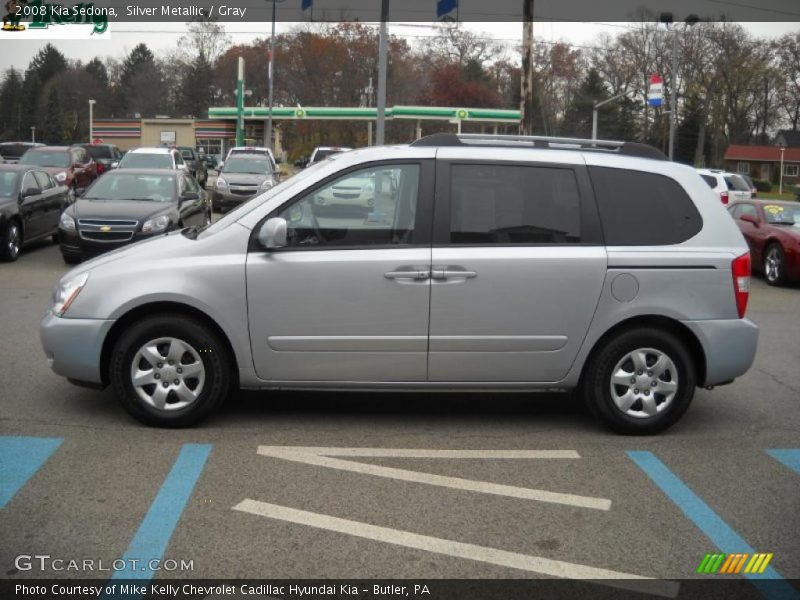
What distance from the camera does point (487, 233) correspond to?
5938 mm

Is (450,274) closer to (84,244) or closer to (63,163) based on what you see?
(84,244)

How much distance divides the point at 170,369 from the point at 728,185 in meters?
28.2

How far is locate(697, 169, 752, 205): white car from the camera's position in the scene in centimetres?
2724

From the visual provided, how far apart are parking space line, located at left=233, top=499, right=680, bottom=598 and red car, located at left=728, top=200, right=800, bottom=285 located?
38.9ft

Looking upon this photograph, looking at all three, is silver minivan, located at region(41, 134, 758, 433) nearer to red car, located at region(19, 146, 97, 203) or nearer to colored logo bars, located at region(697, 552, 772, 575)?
colored logo bars, located at region(697, 552, 772, 575)

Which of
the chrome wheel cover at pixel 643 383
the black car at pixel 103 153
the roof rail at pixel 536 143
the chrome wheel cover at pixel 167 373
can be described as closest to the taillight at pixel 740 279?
the chrome wheel cover at pixel 643 383

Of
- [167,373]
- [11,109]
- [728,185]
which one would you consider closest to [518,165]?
[167,373]

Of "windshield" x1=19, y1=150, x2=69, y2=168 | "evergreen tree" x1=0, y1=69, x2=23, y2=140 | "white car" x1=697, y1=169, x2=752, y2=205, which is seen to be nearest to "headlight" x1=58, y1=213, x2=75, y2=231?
"windshield" x1=19, y1=150, x2=69, y2=168

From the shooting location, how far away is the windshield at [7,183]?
1540 cm

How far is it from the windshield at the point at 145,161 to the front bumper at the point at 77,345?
67.1 feet

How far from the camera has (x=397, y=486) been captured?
4992 millimetres

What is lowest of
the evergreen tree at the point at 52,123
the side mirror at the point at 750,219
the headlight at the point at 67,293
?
the headlight at the point at 67,293

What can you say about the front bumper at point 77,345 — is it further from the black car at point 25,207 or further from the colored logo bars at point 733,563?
the black car at point 25,207

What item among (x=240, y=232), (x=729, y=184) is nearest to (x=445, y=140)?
(x=240, y=232)
